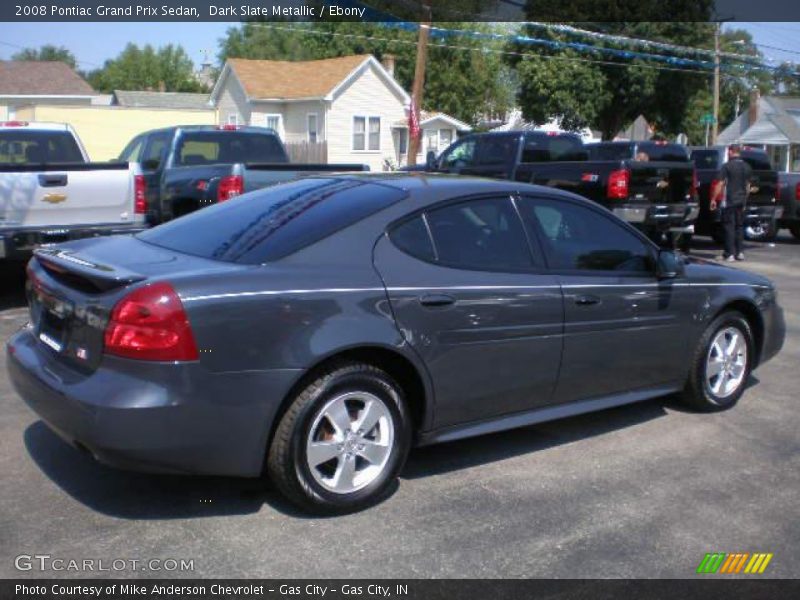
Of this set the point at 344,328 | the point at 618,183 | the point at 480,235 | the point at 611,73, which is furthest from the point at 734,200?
the point at 611,73

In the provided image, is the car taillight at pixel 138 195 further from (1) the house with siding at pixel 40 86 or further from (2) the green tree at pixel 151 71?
(2) the green tree at pixel 151 71

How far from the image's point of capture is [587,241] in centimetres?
541

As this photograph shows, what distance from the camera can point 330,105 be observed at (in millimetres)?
35688

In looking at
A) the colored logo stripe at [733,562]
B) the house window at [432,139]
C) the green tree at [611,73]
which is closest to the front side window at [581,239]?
the colored logo stripe at [733,562]

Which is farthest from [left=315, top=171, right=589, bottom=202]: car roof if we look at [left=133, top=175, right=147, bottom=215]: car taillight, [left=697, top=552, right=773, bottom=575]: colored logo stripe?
[left=133, top=175, right=147, bottom=215]: car taillight

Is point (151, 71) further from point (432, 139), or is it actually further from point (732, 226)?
point (732, 226)

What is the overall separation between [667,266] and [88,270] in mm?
3393

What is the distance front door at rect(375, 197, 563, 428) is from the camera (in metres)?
4.49

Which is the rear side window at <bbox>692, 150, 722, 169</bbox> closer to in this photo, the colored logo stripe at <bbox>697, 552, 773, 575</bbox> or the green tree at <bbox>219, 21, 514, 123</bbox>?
the colored logo stripe at <bbox>697, 552, 773, 575</bbox>

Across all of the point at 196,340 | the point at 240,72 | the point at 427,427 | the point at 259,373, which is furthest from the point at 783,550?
the point at 240,72

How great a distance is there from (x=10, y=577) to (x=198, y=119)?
37704 millimetres

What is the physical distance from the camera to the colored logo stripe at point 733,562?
390cm

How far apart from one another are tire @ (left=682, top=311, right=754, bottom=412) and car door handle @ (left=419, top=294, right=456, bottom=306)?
2163 millimetres

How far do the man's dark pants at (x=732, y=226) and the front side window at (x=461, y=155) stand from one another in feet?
13.8
